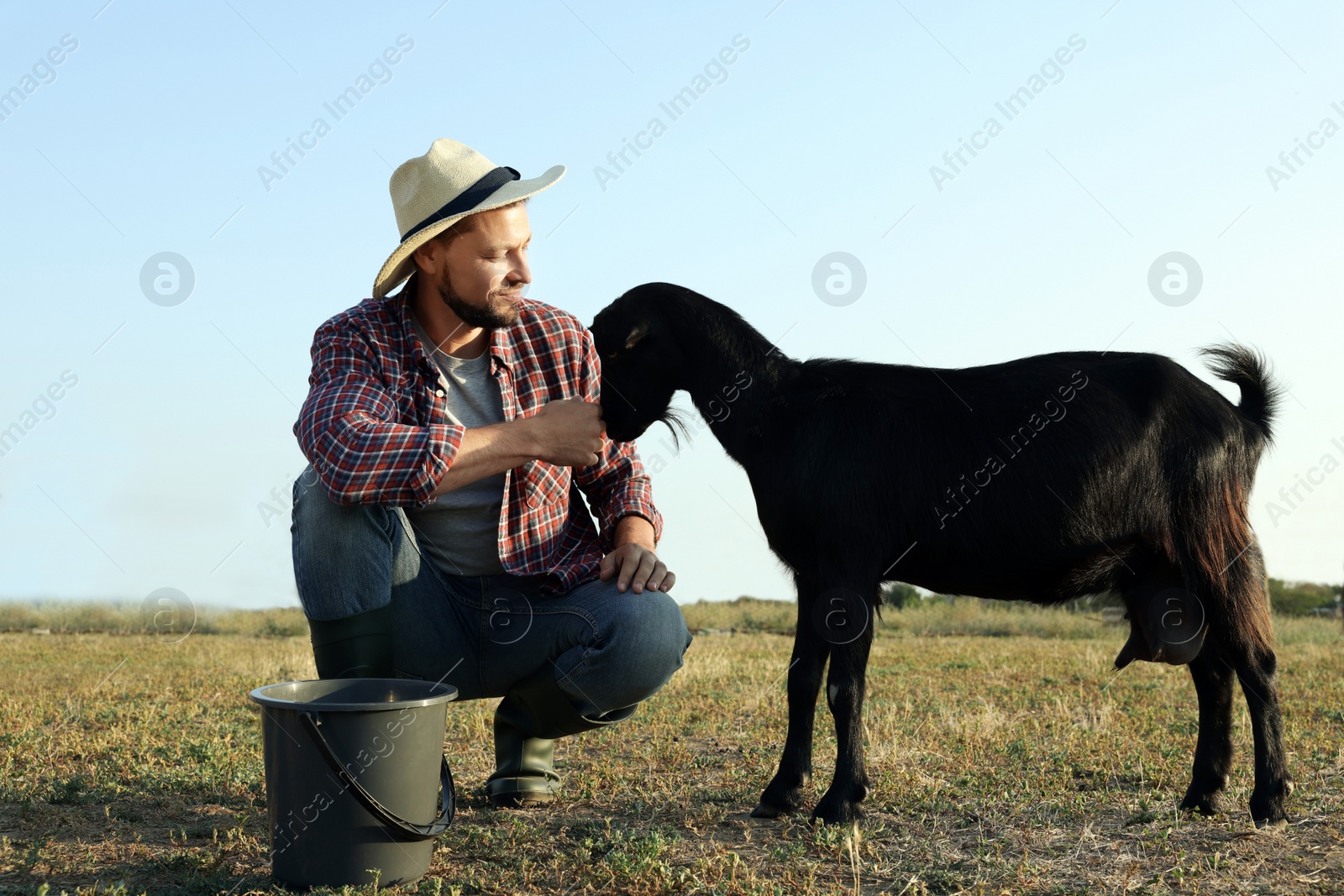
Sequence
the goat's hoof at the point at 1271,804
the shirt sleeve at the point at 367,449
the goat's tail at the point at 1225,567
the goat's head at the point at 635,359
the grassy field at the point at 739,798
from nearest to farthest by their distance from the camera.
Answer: the grassy field at the point at 739,798 → the shirt sleeve at the point at 367,449 → the goat's hoof at the point at 1271,804 → the goat's tail at the point at 1225,567 → the goat's head at the point at 635,359

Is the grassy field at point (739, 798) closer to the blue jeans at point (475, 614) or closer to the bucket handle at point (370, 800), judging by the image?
the bucket handle at point (370, 800)

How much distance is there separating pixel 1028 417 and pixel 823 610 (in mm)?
1014

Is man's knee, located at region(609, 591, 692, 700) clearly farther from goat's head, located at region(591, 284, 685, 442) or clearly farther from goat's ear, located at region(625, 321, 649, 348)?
goat's ear, located at region(625, 321, 649, 348)

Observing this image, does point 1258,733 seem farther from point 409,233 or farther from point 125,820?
point 125,820

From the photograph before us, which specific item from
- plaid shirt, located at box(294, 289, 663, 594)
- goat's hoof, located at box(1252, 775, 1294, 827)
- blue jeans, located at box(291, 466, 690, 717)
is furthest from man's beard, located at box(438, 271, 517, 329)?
goat's hoof, located at box(1252, 775, 1294, 827)

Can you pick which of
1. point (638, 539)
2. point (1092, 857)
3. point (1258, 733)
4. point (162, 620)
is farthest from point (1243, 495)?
point (162, 620)

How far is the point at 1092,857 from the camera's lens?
3100 mm

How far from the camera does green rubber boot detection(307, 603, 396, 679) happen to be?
3.25 meters

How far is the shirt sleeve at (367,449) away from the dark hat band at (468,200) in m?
0.69

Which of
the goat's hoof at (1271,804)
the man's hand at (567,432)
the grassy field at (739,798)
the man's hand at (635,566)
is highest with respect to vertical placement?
the man's hand at (567,432)

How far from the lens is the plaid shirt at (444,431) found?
3104 mm

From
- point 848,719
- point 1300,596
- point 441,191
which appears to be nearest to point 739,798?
point 848,719

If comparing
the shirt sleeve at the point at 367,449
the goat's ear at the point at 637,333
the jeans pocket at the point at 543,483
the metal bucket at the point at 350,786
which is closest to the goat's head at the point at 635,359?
the goat's ear at the point at 637,333

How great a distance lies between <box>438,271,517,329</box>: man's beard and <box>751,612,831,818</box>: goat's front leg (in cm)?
146
